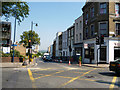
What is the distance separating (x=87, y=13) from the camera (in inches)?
1283

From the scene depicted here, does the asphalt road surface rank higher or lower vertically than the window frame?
lower

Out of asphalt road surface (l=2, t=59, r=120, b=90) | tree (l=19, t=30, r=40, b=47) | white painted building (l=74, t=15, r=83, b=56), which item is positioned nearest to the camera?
asphalt road surface (l=2, t=59, r=120, b=90)

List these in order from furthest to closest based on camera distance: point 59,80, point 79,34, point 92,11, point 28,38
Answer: point 28,38, point 79,34, point 92,11, point 59,80

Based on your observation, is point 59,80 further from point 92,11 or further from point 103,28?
point 92,11

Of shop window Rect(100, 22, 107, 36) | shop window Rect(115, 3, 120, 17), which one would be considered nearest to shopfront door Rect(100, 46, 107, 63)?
shop window Rect(100, 22, 107, 36)

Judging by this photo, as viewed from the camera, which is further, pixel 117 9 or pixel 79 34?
pixel 79 34

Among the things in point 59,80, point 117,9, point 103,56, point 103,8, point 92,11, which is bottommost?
point 59,80

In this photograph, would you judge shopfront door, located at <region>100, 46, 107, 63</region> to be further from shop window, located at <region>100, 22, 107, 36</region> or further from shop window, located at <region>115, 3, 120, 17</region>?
shop window, located at <region>115, 3, 120, 17</region>

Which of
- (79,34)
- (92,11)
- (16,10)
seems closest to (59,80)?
(16,10)

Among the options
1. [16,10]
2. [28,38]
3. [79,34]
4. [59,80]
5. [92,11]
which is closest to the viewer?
[59,80]

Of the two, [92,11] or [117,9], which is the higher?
[92,11]

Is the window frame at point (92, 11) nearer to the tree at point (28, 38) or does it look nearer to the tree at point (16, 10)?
the tree at point (16, 10)

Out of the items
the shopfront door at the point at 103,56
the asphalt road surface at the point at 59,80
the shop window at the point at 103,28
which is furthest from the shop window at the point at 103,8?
the asphalt road surface at the point at 59,80

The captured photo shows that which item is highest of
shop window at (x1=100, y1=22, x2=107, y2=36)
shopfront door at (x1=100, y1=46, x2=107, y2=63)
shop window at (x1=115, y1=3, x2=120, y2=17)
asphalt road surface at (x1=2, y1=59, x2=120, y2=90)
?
shop window at (x1=115, y1=3, x2=120, y2=17)
